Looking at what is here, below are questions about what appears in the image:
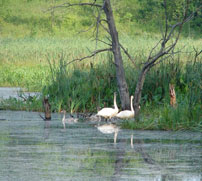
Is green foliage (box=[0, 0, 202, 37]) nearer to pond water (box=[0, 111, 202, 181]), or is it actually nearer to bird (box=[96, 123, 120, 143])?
bird (box=[96, 123, 120, 143])

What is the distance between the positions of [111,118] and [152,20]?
2274 inches

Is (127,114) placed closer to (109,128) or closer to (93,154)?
(109,128)

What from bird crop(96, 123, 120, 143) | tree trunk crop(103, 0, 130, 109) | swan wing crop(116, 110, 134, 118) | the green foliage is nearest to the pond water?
bird crop(96, 123, 120, 143)

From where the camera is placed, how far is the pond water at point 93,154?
763cm

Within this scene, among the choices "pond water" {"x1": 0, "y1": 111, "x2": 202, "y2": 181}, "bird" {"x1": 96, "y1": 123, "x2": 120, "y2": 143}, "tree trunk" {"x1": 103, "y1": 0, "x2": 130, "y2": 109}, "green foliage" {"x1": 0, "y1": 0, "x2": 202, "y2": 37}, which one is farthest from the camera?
"green foliage" {"x1": 0, "y1": 0, "x2": 202, "y2": 37}

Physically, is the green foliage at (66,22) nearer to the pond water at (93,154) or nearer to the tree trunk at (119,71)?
the tree trunk at (119,71)

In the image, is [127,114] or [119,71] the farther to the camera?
[119,71]

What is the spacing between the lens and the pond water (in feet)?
25.0

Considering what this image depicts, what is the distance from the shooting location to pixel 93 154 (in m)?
9.22

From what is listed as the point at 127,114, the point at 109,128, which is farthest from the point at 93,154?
the point at 127,114

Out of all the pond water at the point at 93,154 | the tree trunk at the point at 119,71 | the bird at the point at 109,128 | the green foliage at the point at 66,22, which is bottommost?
the pond water at the point at 93,154

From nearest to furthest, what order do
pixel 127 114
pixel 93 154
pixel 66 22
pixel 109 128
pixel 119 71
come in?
pixel 93 154 → pixel 109 128 → pixel 127 114 → pixel 119 71 → pixel 66 22

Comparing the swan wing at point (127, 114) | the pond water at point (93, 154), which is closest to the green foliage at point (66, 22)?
the swan wing at point (127, 114)

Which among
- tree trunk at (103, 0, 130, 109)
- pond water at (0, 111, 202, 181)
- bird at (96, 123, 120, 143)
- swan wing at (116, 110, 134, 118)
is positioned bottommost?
pond water at (0, 111, 202, 181)
